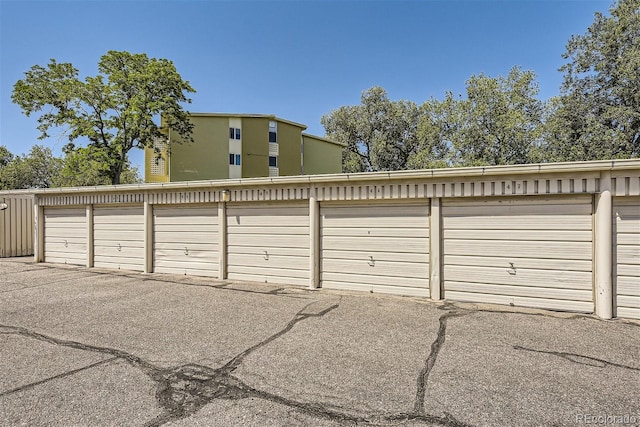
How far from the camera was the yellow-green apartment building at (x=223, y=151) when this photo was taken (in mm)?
25656

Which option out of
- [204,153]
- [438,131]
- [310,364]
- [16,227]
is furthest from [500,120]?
[16,227]

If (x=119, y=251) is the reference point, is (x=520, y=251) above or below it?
above

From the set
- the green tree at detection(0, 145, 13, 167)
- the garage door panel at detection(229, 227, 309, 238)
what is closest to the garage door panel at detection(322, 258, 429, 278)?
the garage door panel at detection(229, 227, 309, 238)

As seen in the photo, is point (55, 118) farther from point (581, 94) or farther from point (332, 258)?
point (581, 94)

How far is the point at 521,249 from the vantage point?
5.93m

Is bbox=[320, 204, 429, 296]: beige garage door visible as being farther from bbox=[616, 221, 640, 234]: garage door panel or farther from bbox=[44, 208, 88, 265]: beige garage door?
bbox=[44, 208, 88, 265]: beige garage door

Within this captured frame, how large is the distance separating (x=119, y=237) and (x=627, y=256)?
38.6 feet

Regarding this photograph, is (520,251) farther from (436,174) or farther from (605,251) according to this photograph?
(436,174)

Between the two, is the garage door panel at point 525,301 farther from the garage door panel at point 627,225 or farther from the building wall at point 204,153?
the building wall at point 204,153

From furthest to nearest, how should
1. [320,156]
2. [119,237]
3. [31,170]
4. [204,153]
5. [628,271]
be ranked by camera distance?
[31,170] < [320,156] < [204,153] < [119,237] < [628,271]

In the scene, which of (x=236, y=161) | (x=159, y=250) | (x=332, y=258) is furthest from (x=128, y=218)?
(x=236, y=161)

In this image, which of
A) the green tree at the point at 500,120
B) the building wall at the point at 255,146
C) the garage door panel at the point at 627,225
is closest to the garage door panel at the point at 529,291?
the garage door panel at the point at 627,225

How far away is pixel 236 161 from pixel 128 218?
1713cm

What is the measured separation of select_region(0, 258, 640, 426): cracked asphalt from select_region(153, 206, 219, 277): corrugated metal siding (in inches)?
102
